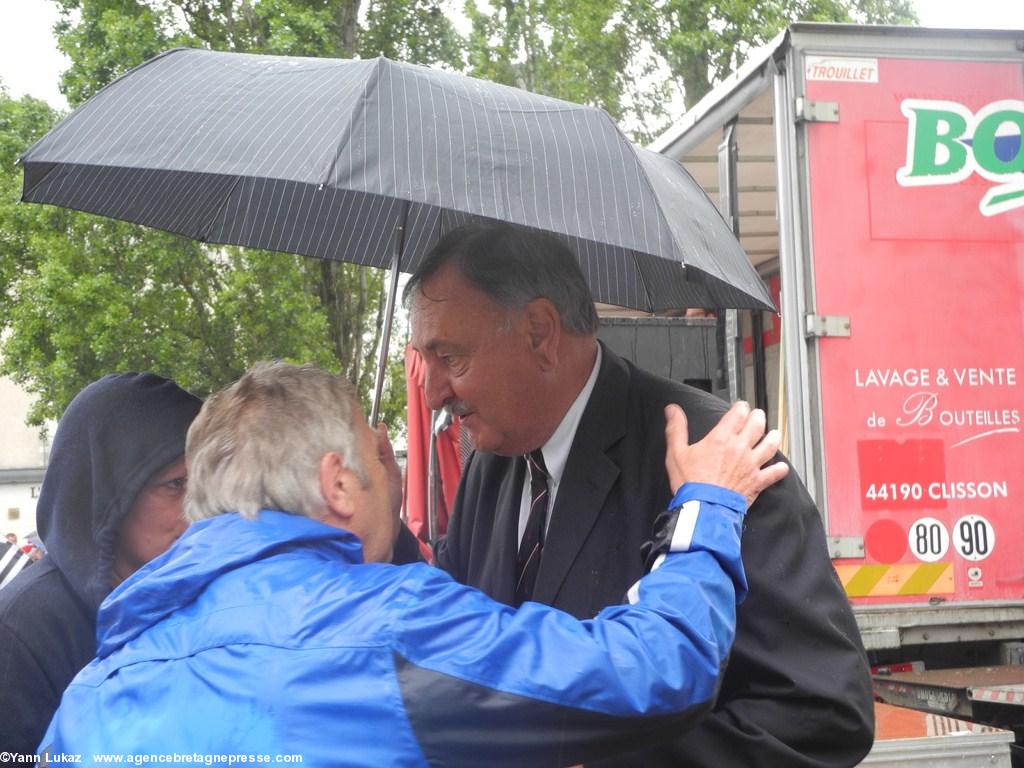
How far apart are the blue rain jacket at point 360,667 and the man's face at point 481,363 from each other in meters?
0.99

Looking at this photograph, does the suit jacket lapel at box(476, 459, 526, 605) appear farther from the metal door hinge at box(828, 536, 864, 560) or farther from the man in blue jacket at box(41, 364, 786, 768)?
the metal door hinge at box(828, 536, 864, 560)

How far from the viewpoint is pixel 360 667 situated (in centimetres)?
158

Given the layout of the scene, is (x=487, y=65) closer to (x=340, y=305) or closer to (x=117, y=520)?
(x=340, y=305)

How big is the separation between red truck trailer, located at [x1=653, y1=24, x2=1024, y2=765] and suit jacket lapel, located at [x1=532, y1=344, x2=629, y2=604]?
2.10 meters

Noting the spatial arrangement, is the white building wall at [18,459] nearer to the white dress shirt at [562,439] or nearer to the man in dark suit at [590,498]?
the man in dark suit at [590,498]

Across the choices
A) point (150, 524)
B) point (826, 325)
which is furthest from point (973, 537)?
point (150, 524)

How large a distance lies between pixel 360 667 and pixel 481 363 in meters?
1.24

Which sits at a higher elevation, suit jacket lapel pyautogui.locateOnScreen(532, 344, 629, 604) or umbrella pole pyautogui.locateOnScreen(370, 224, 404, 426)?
umbrella pole pyautogui.locateOnScreen(370, 224, 404, 426)

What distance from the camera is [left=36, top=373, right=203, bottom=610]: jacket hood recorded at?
2619mm

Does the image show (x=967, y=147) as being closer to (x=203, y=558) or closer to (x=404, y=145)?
(x=404, y=145)

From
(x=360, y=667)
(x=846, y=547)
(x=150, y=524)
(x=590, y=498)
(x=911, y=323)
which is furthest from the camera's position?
(x=911, y=323)

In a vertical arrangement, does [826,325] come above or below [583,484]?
above

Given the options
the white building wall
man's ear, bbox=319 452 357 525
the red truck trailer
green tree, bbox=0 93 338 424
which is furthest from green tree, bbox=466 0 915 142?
the white building wall

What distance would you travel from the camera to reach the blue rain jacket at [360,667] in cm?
157
